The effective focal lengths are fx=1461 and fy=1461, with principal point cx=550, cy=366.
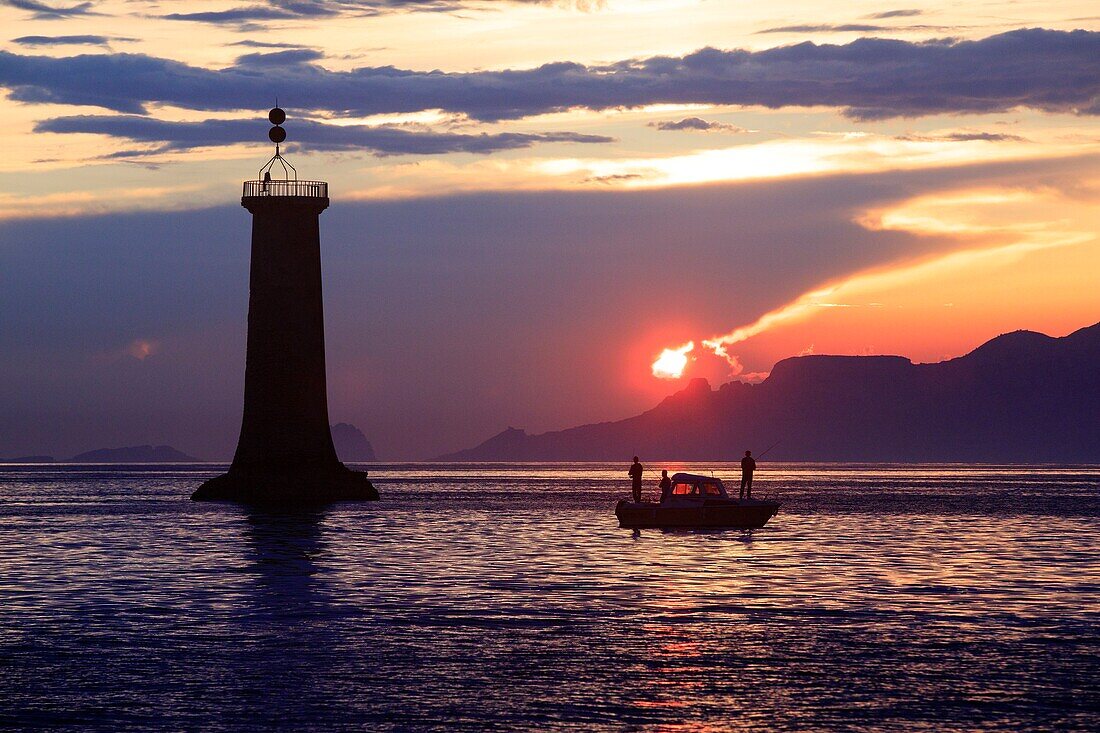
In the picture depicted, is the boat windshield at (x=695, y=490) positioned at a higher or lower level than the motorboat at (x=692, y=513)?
higher

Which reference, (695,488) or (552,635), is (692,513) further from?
(552,635)

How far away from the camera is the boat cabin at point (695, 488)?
6275cm

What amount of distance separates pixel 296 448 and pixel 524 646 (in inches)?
2258

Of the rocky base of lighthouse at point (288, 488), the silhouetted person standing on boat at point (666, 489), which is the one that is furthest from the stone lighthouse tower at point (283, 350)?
the silhouetted person standing on boat at point (666, 489)

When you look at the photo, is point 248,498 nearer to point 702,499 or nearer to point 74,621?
point 702,499

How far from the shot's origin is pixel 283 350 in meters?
80.8

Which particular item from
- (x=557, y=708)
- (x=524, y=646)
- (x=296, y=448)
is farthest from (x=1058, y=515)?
(x=557, y=708)

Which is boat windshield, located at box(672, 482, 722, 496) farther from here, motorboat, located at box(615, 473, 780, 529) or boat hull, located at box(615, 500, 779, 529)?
boat hull, located at box(615, 500, 779, 529)

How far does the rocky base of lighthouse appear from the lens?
81.6m

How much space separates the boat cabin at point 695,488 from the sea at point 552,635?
20.4ft

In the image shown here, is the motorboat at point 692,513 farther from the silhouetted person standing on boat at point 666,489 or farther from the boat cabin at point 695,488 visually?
the silhouetted person standing on boat at point 666,489

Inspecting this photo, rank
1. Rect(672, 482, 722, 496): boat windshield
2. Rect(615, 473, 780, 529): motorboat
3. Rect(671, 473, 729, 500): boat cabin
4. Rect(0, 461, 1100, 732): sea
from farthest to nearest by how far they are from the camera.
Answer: Rect(672, 482, 722, 496): boat windshield
Rect(671, 473, 729, 500): boat cabin
Rect(615, 473, 780, 529): motorboat
Rect(0, 461, 1100, 732): sea

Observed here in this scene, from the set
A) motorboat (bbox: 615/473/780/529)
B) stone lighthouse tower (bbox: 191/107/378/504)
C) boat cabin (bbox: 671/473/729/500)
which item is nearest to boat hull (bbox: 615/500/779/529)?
motorboat (bbox: 615/473/780/529)

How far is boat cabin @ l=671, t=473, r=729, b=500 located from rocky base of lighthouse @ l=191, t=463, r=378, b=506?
26.7m
